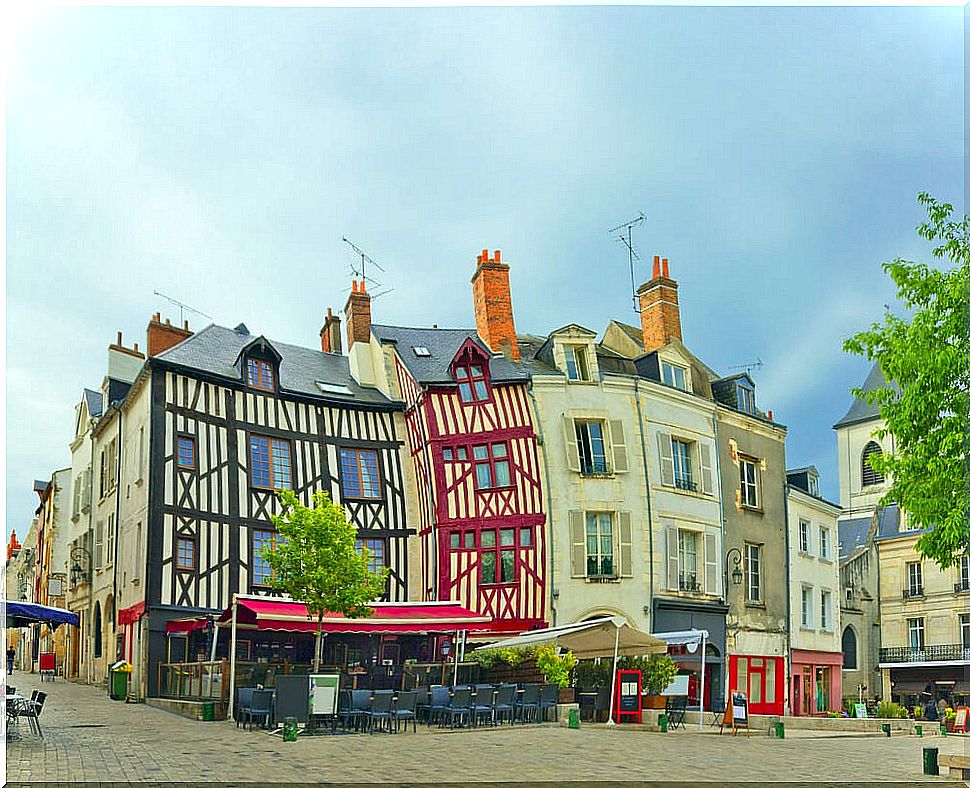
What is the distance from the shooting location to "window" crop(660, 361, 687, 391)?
14.1 m

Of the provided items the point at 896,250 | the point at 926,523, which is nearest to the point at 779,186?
the point at 896,250

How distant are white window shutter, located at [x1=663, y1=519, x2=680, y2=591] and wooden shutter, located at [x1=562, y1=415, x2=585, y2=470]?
124 centimetres

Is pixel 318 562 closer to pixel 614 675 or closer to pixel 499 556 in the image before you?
pixel 499 556

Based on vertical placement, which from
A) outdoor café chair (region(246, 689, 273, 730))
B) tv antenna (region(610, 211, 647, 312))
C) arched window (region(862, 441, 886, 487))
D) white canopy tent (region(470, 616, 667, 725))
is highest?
tv antenna (region(610, 211, 647, 312))

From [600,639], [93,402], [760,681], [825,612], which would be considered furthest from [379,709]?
[825,612]

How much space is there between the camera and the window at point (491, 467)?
45.0 ft

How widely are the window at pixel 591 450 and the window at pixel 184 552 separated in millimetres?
4394

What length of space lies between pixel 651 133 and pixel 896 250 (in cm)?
284

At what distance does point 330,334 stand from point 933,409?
6.23 m

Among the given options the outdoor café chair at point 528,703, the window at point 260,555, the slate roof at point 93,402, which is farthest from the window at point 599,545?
the slate roof at point 93,402

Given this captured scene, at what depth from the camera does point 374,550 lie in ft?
44.2

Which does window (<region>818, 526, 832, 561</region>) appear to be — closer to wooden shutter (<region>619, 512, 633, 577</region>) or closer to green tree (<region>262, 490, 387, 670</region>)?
wooden shutter (<region>619, 512, 633, 577</region>)

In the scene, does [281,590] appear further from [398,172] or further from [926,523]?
[926,523]

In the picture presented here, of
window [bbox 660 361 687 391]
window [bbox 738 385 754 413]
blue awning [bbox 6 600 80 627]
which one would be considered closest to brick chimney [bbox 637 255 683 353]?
window [bbox 660 361 687 391]
